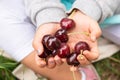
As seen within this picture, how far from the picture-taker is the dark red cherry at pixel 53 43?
0.84 m

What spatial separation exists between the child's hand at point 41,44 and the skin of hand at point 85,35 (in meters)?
0.06

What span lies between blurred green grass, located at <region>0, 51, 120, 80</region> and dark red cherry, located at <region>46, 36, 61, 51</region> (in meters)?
0.47

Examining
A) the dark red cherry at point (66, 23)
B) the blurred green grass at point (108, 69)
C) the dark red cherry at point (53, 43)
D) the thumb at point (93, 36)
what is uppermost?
the dark red cherry at point (66, 23)

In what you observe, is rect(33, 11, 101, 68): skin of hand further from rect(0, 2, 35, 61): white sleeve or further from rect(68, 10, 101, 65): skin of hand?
rect(0, 2, 35, 61): white sleeve

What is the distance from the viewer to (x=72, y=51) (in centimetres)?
88

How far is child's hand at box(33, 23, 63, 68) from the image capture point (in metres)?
0.91

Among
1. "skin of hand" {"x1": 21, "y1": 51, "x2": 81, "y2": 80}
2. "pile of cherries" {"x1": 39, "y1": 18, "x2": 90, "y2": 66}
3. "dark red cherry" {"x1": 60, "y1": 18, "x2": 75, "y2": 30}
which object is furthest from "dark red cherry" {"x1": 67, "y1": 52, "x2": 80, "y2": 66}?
"skin of hand" {"x1": 21, "y1": 51, "x2": 81, "y2": 80}

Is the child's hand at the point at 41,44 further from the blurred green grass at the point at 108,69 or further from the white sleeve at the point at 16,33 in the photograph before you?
the blurred green grass at the point at 108,69

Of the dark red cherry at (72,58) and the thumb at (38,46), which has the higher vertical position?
the thumb at (38,46)

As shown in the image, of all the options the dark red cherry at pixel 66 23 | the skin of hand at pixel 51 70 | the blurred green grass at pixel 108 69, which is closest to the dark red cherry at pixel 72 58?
the dark red cherry at pixel 66 23

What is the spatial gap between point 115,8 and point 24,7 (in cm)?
34

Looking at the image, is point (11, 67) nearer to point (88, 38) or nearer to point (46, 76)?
point (46, 76)

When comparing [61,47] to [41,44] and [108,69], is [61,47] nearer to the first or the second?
[41,44]

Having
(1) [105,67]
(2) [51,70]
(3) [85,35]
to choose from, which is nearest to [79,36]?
(3) [85,35]
